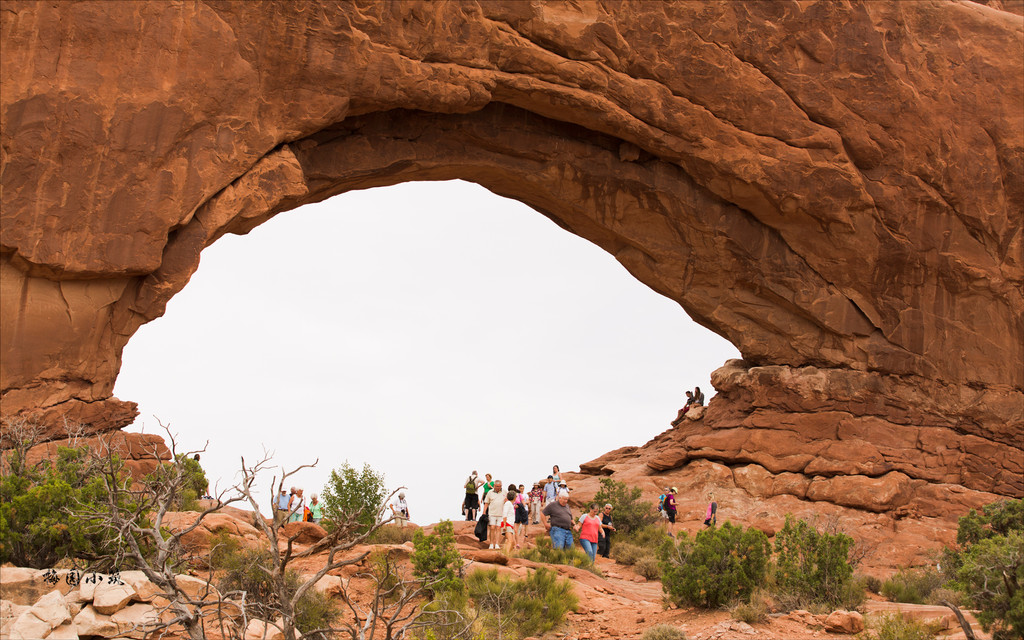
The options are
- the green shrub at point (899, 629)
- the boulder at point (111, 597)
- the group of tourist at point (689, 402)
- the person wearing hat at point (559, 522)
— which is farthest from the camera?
the group of tourist at point (689, 402)

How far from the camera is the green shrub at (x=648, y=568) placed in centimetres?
1499

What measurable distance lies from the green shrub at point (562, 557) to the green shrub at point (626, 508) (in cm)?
433

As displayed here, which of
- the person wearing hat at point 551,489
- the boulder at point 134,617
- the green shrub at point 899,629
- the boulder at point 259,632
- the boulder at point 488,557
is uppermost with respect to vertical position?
the person wearing hat at point 551,489

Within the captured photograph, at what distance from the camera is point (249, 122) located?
1549 centimetres

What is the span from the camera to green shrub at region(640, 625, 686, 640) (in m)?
9.44

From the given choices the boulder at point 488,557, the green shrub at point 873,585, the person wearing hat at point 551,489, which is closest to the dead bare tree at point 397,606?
the boulder at point 488,557

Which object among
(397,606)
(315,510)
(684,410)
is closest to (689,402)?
(684,410)

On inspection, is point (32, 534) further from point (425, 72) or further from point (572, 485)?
point (572, 485)

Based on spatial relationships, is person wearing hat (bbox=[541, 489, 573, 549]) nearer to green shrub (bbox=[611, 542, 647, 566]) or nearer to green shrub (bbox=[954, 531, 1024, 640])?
green shrub (bbox=[611, 542, 647, 566])

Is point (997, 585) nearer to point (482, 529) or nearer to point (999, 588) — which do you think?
point (999, 588)

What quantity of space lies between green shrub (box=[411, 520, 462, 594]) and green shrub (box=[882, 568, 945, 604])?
7477 mm

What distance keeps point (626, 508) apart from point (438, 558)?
936 cm

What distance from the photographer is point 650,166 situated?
20.2 meters

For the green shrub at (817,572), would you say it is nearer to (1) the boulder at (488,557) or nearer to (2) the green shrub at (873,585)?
(2) the green shrub at (873,585)
